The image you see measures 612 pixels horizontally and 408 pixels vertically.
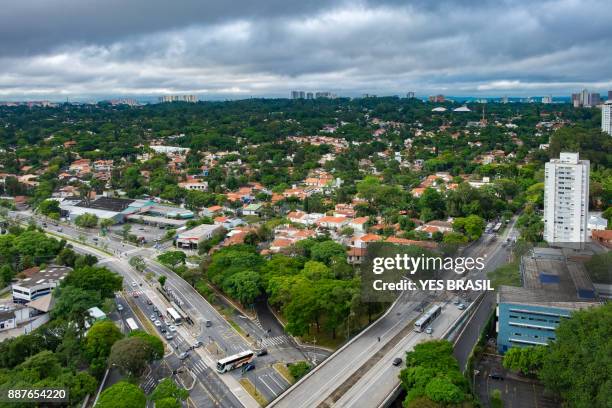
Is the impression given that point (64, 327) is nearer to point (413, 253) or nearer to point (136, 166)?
point (413, 253)

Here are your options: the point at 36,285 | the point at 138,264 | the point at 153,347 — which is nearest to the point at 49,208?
the point at 138,264

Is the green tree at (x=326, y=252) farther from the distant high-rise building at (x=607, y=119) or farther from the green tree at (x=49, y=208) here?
the distant high-rise building at (x=607, y=119)

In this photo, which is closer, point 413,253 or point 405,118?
point 413,253

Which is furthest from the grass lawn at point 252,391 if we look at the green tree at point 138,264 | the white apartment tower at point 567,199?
the white apartment tower at point 567,199

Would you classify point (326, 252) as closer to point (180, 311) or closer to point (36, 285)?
point (180, 311)

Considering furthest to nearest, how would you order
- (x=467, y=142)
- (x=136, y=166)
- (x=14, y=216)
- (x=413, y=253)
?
(x=467, y=142), (x=136, y=166), (x=14, y=216), (x=413, y=253)

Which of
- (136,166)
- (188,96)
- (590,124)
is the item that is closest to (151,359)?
(136,166)
